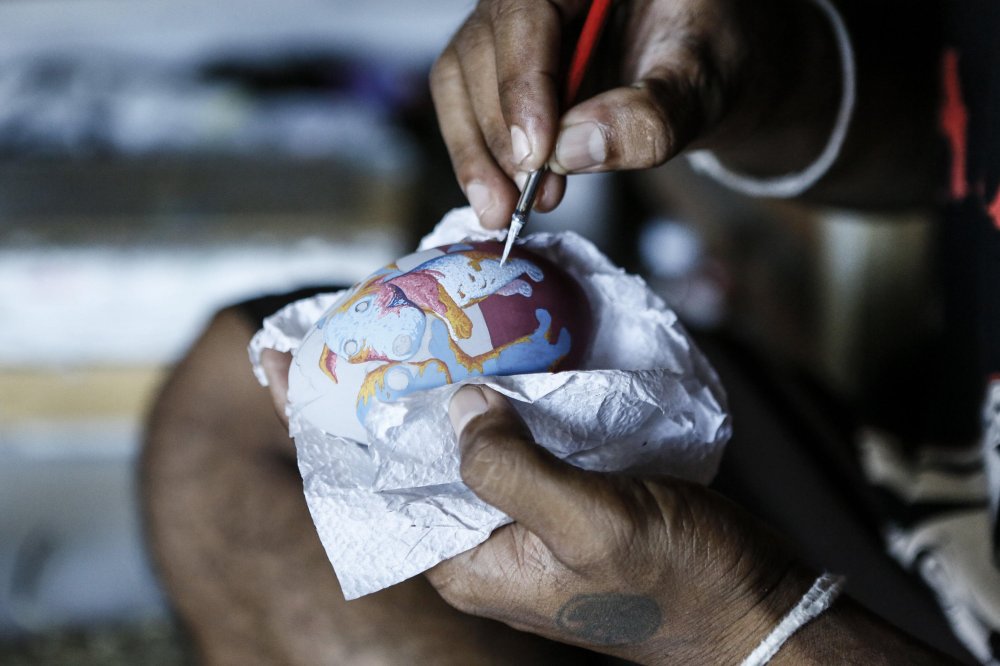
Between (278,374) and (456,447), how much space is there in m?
0.20

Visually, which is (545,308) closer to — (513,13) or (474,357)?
(474,357)

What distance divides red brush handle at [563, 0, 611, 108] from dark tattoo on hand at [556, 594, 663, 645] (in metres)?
0.38

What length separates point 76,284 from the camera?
1.77 metres

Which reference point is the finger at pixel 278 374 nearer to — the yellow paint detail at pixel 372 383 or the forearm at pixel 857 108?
the yellow paint detail at pixel 372 383

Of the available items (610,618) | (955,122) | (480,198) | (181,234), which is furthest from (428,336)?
(181,234)

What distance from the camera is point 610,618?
63 cm

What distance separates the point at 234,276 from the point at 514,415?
1.28 meters

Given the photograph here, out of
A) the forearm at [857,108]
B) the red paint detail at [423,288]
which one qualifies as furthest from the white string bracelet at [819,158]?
the red paint detail at [423,288]

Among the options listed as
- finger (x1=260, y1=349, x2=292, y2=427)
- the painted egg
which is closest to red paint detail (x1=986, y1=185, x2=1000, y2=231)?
the painted egg

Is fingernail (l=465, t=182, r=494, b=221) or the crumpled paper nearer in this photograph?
the crumpled paper

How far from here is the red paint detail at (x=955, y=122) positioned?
99 centimetres

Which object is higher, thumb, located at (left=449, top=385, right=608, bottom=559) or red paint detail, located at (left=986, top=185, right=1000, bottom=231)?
red paint detail, located at (left=986, top=185, right=1000, bottom=231)

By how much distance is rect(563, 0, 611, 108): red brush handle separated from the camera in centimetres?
73

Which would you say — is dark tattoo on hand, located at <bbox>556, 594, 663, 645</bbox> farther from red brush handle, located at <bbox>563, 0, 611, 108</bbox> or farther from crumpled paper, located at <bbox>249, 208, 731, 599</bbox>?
red brush handle, located at <bbox>563, 0, 611, 108</bbox>
